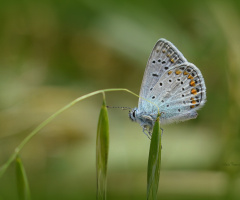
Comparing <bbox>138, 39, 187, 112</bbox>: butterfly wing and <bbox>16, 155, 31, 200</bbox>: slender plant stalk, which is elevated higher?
Answer: <bbox>138, 39, 187, 112</bbox>: butterfly wing

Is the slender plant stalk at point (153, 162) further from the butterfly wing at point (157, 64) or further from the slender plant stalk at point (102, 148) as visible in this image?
the butterfly wing at point (157, 64)

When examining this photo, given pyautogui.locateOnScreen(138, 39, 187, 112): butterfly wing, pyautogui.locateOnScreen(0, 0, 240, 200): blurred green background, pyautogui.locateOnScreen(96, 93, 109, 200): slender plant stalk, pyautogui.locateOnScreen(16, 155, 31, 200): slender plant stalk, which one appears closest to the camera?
pyautogui.locateOnScreen(16, 155, 31, 200): slender plant stalk

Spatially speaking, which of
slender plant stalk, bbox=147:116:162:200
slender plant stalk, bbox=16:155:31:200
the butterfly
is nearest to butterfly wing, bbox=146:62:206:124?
the butterfly

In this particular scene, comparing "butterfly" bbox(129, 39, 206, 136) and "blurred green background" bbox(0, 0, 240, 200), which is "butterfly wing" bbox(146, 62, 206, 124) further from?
"blurred green background" bbox(0, 0, 240, 200)

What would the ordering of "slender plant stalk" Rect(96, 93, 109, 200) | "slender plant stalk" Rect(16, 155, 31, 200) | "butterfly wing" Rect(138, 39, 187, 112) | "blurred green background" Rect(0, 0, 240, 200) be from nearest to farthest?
"slender plant stalk" Rect(16, 155, 31, 200)
"slender plant stalk" Rect(96, 93, 109, 200)
"butterfly wing" Rect(138, 39, 187, 112)
"blurred green background" Rect(0, 0, 240, 200)

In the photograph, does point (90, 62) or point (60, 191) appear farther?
point (90, 62)

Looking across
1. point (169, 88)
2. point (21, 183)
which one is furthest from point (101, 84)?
point (21, 183)

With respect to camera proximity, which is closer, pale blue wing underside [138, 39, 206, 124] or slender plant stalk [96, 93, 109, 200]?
slender plant stalk [96, 93, 109, 200]

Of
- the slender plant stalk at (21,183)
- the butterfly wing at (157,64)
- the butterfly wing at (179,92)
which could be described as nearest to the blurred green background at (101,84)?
the butterfly wing at (179,92)

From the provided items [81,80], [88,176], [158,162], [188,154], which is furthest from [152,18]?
[158,162]

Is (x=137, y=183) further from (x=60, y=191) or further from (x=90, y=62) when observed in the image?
(x=90, y=62)
